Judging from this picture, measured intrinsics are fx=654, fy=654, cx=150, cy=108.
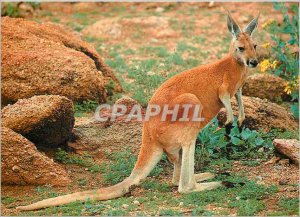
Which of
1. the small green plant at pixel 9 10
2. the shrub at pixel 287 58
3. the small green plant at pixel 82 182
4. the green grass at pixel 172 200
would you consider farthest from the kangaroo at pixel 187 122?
the small green plant at pixel 9 10

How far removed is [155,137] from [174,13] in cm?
888

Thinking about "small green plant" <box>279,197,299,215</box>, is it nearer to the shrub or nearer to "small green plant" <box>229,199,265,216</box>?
"small green plant" <box>229,199,265,216</box>

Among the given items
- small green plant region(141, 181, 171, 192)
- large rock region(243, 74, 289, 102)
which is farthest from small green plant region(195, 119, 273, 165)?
large rock region(243, 74, 289, 102)

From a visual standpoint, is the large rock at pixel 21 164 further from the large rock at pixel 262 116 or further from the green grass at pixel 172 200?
the large rock at pixel 262 116

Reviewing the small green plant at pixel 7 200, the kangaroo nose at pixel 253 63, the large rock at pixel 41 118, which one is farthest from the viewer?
the large rock at pixel 41 118

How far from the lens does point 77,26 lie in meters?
14.0

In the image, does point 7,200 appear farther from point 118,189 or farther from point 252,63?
point 252,63

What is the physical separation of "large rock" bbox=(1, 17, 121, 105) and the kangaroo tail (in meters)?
2.77

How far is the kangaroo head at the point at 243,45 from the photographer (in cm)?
693

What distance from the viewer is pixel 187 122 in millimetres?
6680

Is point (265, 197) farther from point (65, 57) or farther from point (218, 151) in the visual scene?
point (65, 57)

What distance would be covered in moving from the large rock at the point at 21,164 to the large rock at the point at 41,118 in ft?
1.18

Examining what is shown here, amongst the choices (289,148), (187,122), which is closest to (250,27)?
(187,122)

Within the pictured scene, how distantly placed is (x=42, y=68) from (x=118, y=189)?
3.09 metres
